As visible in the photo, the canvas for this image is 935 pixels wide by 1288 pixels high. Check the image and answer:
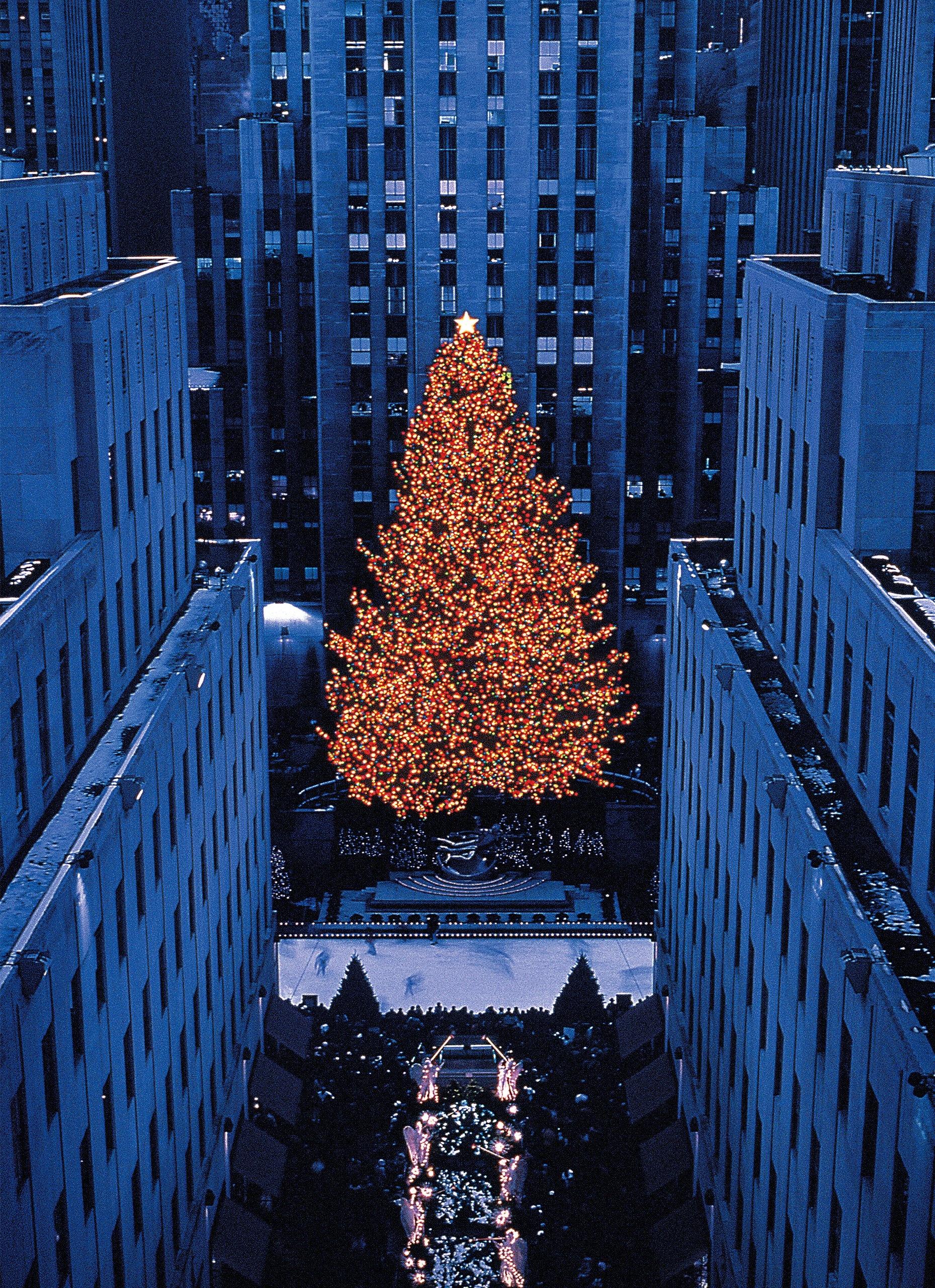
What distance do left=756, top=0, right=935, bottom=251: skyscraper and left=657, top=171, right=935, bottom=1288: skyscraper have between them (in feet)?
185

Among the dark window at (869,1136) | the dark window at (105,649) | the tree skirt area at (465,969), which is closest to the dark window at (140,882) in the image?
the dark window at (105,649)

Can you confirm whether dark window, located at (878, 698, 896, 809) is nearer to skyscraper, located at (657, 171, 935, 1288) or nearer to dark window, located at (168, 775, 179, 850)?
skyscraper, located at (657, 171, 935, 1288)

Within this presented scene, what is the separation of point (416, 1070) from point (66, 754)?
17142 millimetres

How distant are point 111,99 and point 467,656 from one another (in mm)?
76431

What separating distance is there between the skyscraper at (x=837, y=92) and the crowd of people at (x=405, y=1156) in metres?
60.5

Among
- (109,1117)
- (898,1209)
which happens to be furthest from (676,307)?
(898,1209)

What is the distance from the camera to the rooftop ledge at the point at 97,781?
25.9 metres

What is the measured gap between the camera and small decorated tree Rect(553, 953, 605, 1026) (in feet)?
160

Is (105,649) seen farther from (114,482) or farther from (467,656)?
(467,656)

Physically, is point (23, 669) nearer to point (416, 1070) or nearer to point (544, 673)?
point (416, 1070)

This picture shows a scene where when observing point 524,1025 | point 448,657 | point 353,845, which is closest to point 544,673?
point 448,657

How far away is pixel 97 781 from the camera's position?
31.6 m

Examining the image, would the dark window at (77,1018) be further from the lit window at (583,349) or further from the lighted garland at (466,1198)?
the lit window at (583,349)

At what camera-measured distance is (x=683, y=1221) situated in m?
38.0
